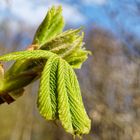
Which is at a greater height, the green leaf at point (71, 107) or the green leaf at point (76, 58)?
the green leaf at point (76, 58)

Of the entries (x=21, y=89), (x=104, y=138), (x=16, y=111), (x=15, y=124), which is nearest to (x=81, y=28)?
(x=21, y=89)

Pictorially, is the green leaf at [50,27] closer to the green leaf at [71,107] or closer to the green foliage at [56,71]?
the green foliage at [56,71]

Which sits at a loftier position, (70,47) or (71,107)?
(70,47)

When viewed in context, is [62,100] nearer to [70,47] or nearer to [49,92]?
[49,92]

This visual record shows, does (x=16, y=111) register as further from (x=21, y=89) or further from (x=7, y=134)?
(x=21, y=89)

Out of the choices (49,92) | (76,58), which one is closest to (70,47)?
(76,58)

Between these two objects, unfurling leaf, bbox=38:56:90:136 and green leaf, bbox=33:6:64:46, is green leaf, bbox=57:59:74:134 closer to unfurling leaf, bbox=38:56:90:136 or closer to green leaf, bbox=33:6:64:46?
unfurling leaf, bbox=38:56:90:136

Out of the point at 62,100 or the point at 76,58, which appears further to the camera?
the point at 76,58

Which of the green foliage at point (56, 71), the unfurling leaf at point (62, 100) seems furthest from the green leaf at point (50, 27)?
the unfurling leaf at point (62, 100)
